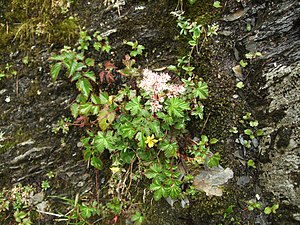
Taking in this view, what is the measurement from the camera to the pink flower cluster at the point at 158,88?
2322 mm

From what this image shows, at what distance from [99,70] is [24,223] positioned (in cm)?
151

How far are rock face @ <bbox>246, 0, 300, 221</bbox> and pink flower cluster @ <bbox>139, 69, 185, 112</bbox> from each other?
2.16ft

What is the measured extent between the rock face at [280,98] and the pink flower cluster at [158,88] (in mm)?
658

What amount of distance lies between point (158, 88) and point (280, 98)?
922 millimetres

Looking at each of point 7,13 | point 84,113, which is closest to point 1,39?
point 7,13

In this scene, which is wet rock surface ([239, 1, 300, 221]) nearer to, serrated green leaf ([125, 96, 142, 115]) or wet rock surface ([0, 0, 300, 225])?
wet rock surface ([0, 0, 300, 225])

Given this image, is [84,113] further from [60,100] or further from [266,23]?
[266,23]

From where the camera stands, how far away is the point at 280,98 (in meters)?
2.31

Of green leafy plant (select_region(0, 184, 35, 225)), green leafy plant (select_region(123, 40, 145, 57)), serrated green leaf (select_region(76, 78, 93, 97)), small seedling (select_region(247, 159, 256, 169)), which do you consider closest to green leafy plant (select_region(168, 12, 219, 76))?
green leafy plant (select_region(123, 40, 145, 57))

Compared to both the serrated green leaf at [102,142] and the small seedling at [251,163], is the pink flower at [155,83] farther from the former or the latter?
the small seedling at [251,163]

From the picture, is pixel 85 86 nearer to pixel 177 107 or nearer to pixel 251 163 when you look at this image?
pixel 177 107

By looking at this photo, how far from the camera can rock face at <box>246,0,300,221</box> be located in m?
2.23

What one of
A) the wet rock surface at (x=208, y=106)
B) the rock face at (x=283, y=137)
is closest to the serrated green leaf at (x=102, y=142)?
the wet rock surface at (x=208, y=106)

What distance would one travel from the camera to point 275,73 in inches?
92.4
